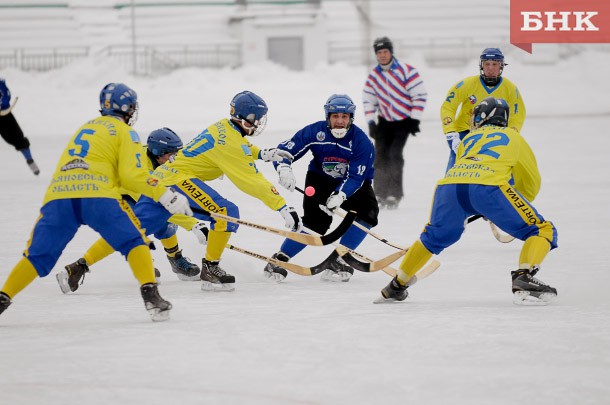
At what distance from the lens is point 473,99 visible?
24.0ft

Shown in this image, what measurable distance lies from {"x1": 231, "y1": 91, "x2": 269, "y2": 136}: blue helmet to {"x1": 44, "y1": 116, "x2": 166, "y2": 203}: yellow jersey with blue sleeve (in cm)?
101

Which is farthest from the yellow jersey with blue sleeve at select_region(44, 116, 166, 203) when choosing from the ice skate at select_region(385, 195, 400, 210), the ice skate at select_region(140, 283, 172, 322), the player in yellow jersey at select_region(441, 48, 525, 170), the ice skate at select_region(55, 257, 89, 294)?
the ice skate at select_region(385, 195, 400, 210)

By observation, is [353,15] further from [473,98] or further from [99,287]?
[99,287]

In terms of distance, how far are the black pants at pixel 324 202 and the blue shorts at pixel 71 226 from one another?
1.73 m

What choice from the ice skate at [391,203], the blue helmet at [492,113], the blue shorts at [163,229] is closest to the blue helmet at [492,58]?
the ice skate at [391,203]

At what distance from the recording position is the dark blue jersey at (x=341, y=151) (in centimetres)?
588

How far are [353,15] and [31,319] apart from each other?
2495cm

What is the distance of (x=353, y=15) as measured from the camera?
28.7m

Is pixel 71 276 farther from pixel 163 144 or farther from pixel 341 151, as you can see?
pixel 341 151

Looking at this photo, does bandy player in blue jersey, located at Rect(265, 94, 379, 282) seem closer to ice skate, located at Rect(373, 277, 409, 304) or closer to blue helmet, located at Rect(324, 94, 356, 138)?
blue helmet, located at Rect(324, 94, 356, 138)

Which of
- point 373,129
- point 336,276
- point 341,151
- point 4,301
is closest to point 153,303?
point 4,301

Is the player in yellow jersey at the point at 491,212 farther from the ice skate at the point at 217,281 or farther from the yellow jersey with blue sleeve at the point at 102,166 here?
the yellow jersey with blue sleeve at the point at 102,166

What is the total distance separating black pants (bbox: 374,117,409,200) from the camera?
8.96m

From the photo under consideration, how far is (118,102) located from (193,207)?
1092 mm
